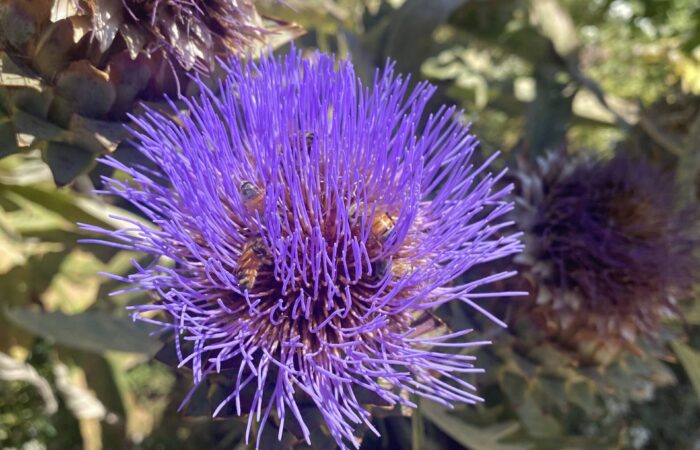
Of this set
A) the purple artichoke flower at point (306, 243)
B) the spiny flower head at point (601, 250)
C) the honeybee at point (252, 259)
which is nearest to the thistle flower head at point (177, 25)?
the purple artichoke flower at point (306, 243)

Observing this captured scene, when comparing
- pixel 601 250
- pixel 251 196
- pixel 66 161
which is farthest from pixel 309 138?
pixel 601 250

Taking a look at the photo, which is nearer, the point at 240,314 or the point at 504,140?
the point at 240,314

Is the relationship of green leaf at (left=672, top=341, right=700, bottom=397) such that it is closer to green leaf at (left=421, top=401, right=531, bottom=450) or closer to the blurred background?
the blurred background

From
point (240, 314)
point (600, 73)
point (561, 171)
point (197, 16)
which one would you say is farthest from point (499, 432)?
point (600, 73)

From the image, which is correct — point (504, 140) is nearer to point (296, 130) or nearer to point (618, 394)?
point (618, 394)

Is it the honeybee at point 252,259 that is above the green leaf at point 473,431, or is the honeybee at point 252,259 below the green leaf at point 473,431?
above

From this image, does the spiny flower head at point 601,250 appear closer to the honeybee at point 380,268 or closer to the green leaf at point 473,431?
the green leaf at point 473,431

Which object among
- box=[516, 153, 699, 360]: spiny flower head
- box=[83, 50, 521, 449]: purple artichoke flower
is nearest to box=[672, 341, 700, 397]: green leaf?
box=[516, 153, 699, 360]: spiny flower head
